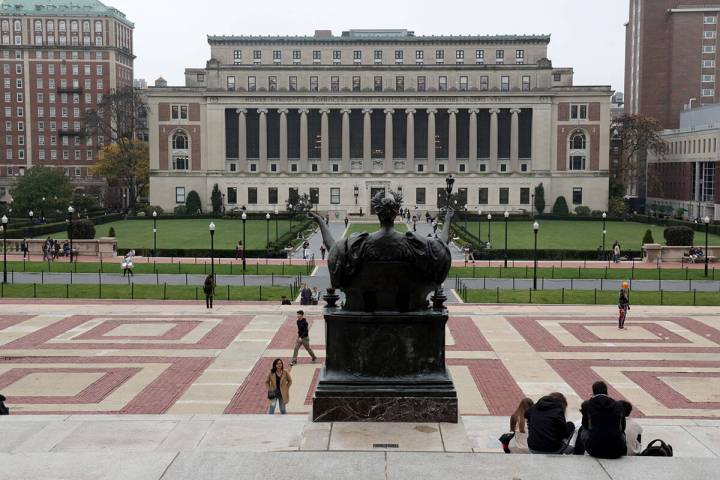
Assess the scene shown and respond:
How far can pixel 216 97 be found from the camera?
410 feet

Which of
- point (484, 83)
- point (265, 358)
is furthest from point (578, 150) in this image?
point (265, 358)

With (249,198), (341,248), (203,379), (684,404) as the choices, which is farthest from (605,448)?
(249,198)

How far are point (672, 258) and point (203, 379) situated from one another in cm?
4777

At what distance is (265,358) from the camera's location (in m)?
27.8

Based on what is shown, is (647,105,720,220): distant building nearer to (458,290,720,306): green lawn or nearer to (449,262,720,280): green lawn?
(449,262,720,280): green lawn

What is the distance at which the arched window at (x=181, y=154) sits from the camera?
412 ft

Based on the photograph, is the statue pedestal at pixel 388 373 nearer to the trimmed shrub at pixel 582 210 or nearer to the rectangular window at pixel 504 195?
the trimmed shrub at pixel 582 210

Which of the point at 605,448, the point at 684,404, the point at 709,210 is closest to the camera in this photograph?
the point at 605,448

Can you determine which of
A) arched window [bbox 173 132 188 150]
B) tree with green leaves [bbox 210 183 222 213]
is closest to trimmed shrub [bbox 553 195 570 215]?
tree with green leaves [bbox 210 183 222 213]

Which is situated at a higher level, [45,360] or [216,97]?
[216,97]

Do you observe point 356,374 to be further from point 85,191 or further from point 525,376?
point 85,191

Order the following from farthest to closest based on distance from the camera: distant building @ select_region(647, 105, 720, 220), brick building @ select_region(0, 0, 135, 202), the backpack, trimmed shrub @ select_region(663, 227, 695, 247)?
brick building @ select_region(0, 0, 135, 202) → distant building @ select_region(647, 105, 720, 220) → trimmed shrub @ select_region(663, 227, 695, 247) → the backpack

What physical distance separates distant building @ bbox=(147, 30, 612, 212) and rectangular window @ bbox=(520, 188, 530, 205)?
280 mm

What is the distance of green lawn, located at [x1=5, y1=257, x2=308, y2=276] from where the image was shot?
55688mm
